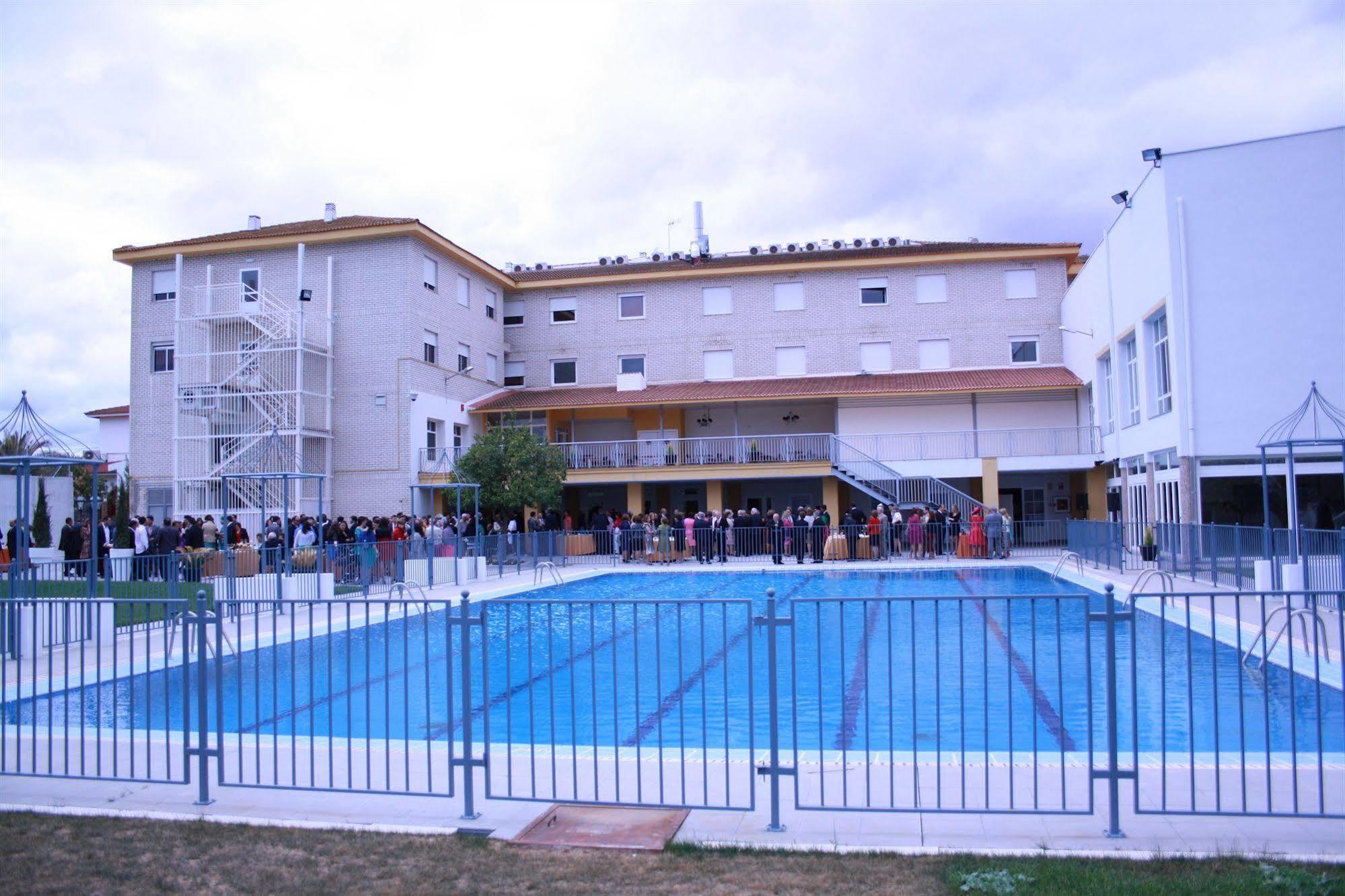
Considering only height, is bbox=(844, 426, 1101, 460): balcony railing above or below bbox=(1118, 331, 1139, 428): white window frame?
below

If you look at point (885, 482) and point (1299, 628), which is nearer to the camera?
point (1299, 628)

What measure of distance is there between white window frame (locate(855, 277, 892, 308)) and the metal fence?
25745 millimetres

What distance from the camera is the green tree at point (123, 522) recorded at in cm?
3128

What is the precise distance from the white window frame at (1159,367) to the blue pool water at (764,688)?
410 inches

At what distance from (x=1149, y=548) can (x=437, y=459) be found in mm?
22808

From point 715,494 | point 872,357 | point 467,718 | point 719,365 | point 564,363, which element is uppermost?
point 564,363

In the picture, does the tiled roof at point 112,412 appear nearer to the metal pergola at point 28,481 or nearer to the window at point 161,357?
the window at point 161,357

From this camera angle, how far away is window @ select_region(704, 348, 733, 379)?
40031mm

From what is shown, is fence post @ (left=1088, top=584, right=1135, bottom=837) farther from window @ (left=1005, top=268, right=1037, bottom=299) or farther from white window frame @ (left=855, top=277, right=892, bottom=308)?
window @ (left=1005, top=268, right=1037, bottom=299)

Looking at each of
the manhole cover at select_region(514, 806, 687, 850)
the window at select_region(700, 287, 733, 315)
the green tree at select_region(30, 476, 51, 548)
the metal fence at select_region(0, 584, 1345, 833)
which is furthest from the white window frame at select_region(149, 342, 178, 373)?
the manhole cover at select_region(514, 806, 687, 850)

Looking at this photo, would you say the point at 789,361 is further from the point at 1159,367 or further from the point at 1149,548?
the point at 1149,548

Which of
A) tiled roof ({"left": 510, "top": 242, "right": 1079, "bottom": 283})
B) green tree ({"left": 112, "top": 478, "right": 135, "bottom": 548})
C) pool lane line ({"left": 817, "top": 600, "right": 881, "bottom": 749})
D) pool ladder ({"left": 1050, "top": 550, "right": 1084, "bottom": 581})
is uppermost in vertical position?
tiled roof ({"left": 510, "top": 242, "right": 1079, "bottom": 283})

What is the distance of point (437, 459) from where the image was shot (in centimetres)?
3475

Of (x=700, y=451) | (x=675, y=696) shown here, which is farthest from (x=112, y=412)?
(x=675, y=696)
